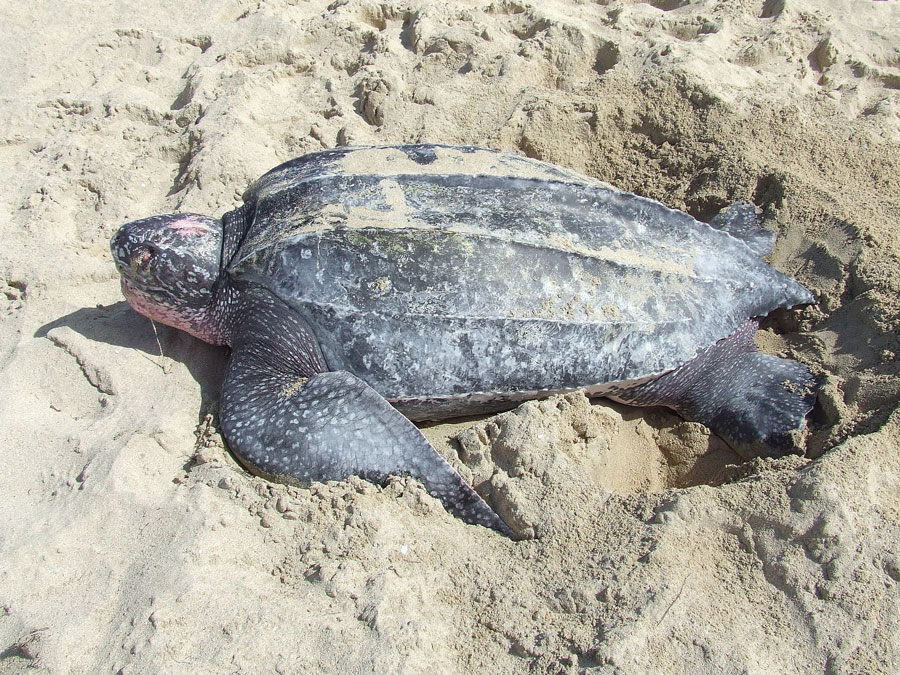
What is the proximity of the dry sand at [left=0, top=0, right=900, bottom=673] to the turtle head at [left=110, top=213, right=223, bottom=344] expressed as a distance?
0.56 ft

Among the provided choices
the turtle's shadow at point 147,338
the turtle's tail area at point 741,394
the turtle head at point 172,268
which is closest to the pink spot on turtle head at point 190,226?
the turtle head at point 172,268

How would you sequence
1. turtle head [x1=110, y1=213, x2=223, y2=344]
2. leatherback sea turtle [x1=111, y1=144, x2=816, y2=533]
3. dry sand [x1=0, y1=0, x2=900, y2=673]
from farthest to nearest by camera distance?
1. turtle head [x1=110, y1=213, x2=223, y2=344]
2. leatherback sea turtle [x1=111, y1=144, x2=816, y2=533]
3. dry sand [x1=0, y1=0, x2=900, y2=673]

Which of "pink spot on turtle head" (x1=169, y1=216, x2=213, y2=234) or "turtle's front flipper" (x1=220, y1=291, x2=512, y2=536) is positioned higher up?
"pink spot on turtle head" (x1=169, y1=216, x2=213, y2=234)

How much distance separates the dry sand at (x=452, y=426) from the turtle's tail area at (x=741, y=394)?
8 centimetres

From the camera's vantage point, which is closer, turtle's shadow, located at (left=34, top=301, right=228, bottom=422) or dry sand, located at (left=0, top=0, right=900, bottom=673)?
dry sand, located at (left=0, top=0, right=900, bottom=673)

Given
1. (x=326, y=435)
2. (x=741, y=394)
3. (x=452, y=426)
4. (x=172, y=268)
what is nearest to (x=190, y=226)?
(x=172, y=268)

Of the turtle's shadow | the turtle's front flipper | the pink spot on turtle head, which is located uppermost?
the pink spot on turtle head

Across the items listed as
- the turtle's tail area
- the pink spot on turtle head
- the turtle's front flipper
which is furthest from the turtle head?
the turtle's tail area

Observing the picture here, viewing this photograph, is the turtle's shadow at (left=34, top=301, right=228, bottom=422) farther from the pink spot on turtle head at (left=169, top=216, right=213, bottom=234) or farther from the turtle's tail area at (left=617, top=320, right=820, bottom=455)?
the turtle's tail area at (left=617, top=320, right=820, bottom=455)

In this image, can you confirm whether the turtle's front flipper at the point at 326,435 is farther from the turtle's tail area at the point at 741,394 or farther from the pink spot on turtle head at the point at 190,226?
the turtle's tail area at the point at 741,394

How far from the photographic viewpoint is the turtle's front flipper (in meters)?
1.62

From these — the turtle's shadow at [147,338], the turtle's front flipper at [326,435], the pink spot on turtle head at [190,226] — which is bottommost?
the turtle's shadow at [147,338]

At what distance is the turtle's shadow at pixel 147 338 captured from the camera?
2.15 m

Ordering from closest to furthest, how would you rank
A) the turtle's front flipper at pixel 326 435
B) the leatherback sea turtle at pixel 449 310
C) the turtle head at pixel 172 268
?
the turtle's front flipper at pixel 326 435 < the leatherback sea turtle at pixel 449 310 < the turtle head at pixel 172 268
